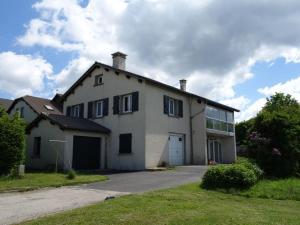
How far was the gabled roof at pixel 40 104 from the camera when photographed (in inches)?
1137

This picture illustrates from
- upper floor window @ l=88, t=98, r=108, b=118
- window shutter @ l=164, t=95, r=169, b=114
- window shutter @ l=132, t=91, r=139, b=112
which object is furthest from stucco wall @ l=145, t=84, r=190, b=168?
upper floor window @ l=88, t=98, r=108, b=118

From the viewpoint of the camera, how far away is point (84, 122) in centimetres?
2395

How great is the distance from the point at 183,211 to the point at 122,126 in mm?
15676

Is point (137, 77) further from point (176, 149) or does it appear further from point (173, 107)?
point (176, 149)

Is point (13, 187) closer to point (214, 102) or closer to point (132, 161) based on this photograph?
point (132, 161)

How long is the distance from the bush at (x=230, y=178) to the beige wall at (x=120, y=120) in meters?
9.36

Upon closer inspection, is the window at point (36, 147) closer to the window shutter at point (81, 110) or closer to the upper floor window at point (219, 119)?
the window shutter at point (81, 110)

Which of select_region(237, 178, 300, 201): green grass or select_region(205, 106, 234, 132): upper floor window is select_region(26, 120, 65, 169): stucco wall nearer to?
select_region(205, 106, 234, 132): upper floor window

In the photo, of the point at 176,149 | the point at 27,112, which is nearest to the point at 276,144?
the point at 176,149

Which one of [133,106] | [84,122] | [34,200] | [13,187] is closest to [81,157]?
[84,122]

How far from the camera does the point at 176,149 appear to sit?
80.4ft

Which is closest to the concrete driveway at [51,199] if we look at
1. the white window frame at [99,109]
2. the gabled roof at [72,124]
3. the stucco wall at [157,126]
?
the gabled roof at [72,124]

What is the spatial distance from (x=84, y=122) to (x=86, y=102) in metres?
3.19

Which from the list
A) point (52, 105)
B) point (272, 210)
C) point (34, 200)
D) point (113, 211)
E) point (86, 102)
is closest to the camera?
point (113, 211)
